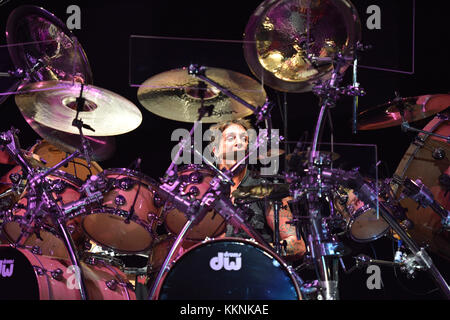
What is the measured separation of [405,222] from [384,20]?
50.4 inches

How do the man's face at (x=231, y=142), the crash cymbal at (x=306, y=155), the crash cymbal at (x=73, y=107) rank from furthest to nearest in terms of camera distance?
1. the man's face at (x=231, y=142)
2. the crash cymbal at (x=73, y=107)
3. the crash cymbal at (x=306, y=155)

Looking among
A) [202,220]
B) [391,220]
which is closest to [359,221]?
[391,220]

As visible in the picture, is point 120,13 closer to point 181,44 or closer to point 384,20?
point 181,44

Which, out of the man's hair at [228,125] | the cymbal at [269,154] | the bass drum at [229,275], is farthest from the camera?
the man's hair at [228,125]

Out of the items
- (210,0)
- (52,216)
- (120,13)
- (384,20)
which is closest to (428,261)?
(384,20)

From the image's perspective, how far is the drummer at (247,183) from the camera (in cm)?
320

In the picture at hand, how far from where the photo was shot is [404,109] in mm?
2967

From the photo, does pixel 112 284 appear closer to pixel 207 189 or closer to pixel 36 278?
pixel 36 278

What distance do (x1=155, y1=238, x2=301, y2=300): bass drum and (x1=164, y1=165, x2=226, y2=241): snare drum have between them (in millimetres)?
903

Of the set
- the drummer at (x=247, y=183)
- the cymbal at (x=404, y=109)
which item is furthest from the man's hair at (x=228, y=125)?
the cymbal at (x=404, y=109)

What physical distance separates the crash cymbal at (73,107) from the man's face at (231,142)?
0.82 meters

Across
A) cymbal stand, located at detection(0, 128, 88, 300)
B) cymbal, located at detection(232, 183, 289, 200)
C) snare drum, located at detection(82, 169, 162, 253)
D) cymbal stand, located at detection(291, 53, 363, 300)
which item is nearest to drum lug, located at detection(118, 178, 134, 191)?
snare drum, located at detection(82, 169, 162, 253)

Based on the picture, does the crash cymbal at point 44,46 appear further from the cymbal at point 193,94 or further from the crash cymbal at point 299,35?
the crash cymbal at point 299,35
